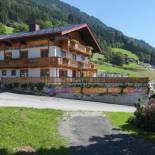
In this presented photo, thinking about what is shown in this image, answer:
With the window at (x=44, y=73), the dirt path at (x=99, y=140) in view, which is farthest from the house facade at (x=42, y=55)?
the dirt path at (x=99, y=140)

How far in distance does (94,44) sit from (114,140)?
41687 millimetres

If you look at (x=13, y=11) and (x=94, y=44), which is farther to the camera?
(x=13, y=11)

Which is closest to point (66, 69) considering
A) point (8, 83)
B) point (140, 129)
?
point (8, 83)

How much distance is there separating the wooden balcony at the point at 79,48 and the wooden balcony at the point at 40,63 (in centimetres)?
194

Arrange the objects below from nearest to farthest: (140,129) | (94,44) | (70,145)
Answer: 1. (70,145)
2. (140,129)
3. (94,44)

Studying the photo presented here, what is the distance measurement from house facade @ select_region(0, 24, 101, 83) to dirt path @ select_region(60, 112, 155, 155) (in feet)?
76.2

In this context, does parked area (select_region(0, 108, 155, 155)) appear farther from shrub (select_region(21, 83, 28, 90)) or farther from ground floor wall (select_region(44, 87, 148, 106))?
shrub (select_region(21, 83, 28, 90))

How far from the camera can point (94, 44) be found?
56625 mm

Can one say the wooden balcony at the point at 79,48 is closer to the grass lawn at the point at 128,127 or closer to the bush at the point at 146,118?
the grass lawn at the point at 128,127

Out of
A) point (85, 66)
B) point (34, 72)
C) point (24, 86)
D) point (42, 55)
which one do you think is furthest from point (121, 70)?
point (24, 86)

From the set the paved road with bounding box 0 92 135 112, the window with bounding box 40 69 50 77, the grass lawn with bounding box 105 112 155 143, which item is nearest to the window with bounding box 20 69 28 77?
the window with bounding box 40 69 50 77

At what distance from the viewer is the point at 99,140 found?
15445 millimetres

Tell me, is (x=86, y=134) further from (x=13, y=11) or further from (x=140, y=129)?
(x=13, y=11)

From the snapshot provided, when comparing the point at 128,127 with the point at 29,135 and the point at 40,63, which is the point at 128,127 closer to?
the point at 29,135
